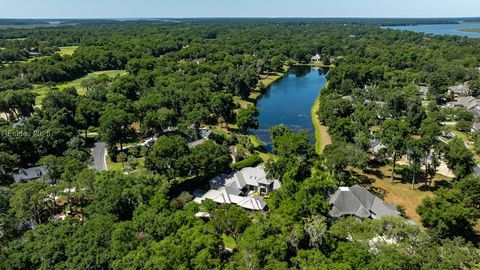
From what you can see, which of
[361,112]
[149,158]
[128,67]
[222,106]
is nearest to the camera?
[149,158]

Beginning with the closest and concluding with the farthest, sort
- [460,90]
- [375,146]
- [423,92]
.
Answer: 1. [375,146]
2. [460,90]
3. [423,92]

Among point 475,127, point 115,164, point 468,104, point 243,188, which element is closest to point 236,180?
point 243,188

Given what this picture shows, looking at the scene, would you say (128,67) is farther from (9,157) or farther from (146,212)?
(146,212)

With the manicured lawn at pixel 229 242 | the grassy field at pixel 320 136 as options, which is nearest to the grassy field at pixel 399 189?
the grassy field at pixel 320 136

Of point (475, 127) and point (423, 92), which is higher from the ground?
point (423, 92)

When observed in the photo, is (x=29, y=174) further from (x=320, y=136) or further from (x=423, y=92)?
(x=423, y=92)

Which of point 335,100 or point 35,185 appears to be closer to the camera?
point 35,185

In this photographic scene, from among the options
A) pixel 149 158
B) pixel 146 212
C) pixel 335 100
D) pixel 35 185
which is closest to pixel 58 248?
pixel 146 212
